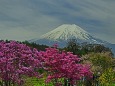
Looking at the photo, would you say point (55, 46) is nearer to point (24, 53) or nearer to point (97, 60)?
point (24, 53)

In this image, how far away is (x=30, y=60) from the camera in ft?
73.3

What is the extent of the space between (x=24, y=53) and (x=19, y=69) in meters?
1.12

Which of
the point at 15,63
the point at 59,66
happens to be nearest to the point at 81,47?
the point at 59,66

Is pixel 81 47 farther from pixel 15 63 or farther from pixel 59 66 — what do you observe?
pixel 15 63

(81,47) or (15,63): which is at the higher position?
(81,47)

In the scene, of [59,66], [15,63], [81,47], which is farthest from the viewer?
[81,47]

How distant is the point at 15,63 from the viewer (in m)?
21.9

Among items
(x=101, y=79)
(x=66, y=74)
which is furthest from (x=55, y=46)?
(x=101, y=79)

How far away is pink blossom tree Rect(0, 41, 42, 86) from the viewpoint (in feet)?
70.6

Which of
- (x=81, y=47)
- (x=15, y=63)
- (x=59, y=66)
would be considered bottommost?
(x=59, y=66)

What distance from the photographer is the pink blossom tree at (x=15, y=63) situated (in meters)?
21.5

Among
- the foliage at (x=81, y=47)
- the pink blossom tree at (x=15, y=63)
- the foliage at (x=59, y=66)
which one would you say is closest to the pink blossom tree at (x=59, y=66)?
the foliage at (x=59, y=66)

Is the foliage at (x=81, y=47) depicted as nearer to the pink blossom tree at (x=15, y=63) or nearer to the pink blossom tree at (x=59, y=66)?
the pink blossom tree at (x=59, y=66)

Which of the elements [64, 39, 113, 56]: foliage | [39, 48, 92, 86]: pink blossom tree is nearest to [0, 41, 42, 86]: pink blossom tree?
[39, 48, 92, 86]: pink blossom tree
